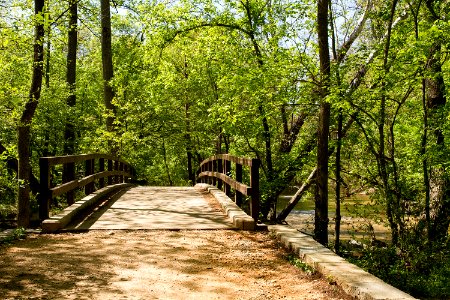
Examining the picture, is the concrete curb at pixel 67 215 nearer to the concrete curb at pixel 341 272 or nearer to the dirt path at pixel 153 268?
the dirt path at pixel 153 268

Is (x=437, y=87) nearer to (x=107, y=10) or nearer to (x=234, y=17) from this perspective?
(x=234, y=17)

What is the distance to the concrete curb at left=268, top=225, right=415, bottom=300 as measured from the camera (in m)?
3.58

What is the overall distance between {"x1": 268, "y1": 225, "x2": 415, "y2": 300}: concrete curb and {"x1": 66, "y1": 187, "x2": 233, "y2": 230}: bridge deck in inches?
65.9

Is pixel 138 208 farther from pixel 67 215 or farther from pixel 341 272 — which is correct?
pixel 341 272

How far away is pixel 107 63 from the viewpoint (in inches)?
751

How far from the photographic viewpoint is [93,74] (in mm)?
28797

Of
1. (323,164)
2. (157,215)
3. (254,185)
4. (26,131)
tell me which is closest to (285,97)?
(323,164)

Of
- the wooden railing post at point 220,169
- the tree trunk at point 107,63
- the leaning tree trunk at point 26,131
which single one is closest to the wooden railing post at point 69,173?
the leaning tree trunk at point 26,131

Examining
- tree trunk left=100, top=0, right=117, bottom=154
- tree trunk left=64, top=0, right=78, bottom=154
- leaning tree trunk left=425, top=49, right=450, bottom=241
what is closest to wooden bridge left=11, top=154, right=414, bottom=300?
leaning tree trunk left=425, top=49, right=450, bottom=241

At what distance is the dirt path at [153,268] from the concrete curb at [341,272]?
0.13 meters

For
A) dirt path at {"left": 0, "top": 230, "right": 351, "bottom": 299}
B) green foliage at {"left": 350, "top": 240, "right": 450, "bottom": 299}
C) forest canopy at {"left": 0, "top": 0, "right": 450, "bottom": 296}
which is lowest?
green foliage at {"left": 350, "top": 240, "right": 450, "bottom": 299}

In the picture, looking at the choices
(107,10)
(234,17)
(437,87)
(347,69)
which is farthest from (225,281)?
(107,10)

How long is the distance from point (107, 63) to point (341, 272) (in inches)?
658

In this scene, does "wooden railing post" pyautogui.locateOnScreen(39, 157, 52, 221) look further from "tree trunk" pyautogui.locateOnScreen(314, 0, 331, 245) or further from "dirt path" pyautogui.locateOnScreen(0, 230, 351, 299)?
"tree trunk" pyautogui.locateOnScreen(314, 0, 331, 245)
